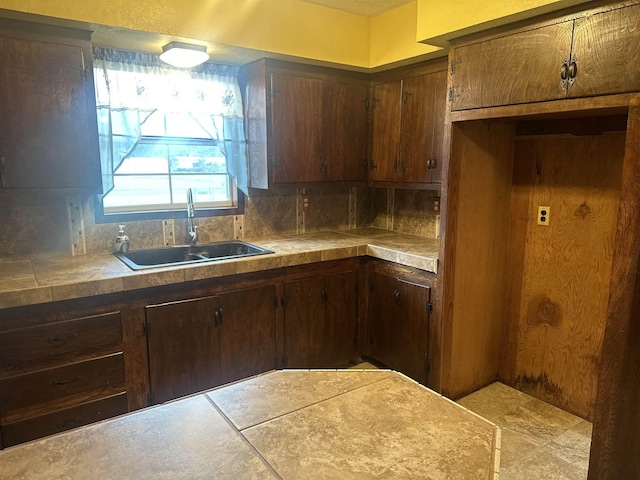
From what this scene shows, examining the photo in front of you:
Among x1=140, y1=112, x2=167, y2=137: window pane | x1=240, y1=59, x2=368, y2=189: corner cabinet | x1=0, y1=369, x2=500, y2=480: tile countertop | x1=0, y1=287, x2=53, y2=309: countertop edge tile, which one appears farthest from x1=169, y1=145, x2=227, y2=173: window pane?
x1=0, y1=369, x2=500, y2=480: tile countertop

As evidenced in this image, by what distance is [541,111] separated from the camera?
206 cm

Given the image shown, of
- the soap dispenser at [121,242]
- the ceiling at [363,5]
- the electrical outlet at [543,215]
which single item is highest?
the ceiling at [363,5]

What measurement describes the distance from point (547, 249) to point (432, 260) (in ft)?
2.47

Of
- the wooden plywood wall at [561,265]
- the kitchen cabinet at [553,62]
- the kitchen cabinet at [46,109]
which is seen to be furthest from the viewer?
the wooden plywood wall at [561,265]

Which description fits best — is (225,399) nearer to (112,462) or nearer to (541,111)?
(112,462)

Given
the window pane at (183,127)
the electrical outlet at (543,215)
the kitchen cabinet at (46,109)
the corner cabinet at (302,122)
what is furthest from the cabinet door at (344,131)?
the kitchen cabinet at (46,109)

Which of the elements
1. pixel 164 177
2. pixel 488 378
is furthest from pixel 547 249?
pixel 164 177

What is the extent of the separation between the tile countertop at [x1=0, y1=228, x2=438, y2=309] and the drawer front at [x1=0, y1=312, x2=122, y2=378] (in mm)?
147

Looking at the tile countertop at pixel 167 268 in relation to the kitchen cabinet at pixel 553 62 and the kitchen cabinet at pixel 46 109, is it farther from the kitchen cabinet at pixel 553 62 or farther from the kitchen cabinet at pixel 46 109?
the kitchen cabinet at pixel 553 62

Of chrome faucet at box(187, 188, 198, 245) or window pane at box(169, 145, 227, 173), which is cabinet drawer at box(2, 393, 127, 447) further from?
window pane at box(169, 145, 227, 173)

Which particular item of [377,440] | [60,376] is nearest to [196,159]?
[60,376]

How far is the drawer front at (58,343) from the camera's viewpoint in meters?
1.98

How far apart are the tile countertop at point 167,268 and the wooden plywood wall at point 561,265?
0.64 metres

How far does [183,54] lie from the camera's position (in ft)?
8.44
